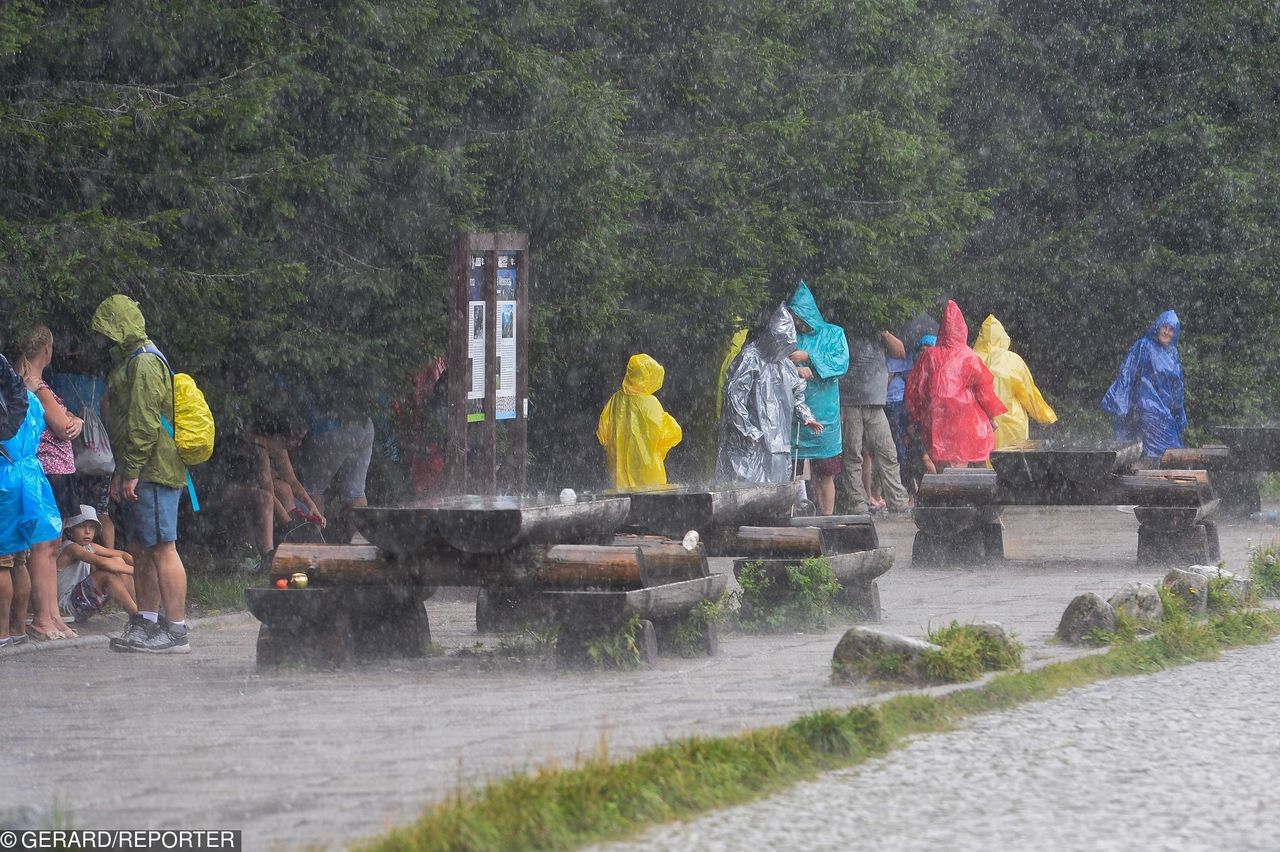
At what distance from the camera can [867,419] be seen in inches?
711

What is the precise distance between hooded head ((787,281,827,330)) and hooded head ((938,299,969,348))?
1678 millimetres

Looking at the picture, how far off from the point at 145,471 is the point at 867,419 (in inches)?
388

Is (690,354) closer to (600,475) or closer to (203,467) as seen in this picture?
(600,475)

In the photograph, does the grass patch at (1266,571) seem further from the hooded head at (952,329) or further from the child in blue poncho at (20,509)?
the child in blue poncho at (20,509)

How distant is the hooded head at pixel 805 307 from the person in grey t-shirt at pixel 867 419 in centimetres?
163

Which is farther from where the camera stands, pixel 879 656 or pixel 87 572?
pixel 87 572

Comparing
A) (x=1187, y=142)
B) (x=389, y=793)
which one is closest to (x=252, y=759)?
(x=389, y=793)

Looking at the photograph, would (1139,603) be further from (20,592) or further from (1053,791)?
(20,592)

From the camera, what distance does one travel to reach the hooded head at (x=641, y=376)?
47.3 ft

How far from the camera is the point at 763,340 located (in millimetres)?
15922

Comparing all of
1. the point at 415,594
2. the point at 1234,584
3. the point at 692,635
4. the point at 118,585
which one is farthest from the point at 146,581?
the point at 1234,584

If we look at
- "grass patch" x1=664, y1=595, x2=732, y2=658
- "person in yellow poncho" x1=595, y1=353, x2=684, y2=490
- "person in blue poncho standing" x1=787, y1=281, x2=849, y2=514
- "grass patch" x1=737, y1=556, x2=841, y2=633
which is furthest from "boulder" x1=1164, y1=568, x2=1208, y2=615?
"person in blue poncho standing" x1=787, y1=281, x2=849, y2=514

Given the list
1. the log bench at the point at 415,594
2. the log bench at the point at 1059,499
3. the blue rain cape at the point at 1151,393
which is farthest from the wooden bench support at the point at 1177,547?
the log bench at the point at 415,594

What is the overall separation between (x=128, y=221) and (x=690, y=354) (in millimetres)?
7817
